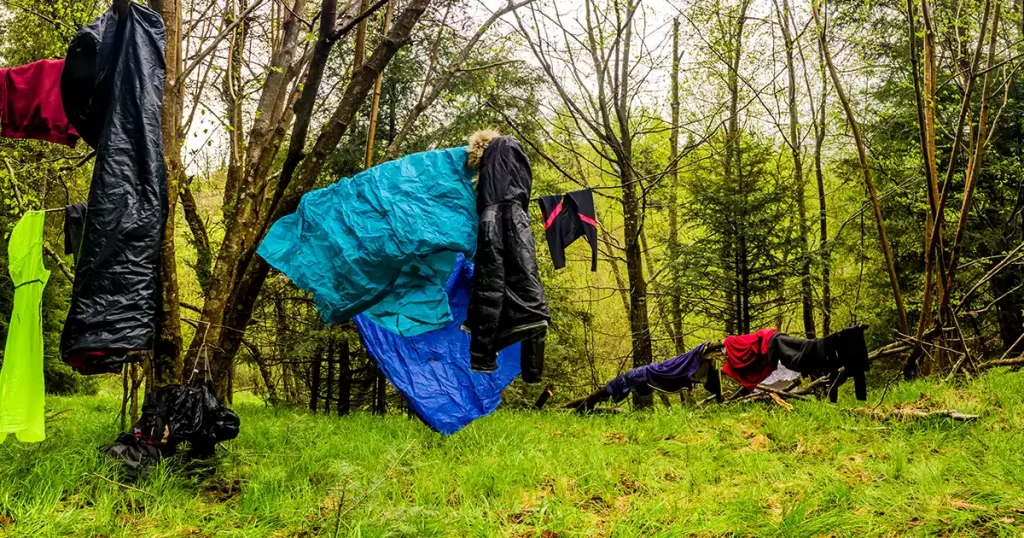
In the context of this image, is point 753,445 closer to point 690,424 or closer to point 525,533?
point 690,424

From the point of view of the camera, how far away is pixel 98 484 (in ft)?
8.79

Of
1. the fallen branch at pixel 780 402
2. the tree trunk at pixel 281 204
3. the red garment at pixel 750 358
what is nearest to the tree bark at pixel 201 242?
the tree trunk at pixel 281 204

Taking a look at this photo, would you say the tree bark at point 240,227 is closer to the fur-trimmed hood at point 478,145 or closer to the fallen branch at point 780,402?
the fur-trimmed hood at point 478,145

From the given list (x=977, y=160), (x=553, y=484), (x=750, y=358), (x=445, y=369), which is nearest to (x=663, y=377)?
(x=750, y=358)

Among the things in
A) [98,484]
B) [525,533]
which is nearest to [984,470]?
[525,533]

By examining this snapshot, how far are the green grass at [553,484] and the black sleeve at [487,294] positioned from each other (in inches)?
31.1

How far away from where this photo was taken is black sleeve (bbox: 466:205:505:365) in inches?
121

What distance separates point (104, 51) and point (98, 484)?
2120mm

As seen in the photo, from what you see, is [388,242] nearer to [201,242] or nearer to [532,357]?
[532,357]

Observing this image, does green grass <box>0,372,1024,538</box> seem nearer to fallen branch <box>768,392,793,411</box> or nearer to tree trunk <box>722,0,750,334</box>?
fallen branch <box>768,392,793,411</box>

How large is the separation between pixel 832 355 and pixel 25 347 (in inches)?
220

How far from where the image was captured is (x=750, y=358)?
5953 mm

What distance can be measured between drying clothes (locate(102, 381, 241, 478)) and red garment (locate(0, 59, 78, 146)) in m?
1.58

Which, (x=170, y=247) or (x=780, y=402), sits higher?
(x=170, y=247)
